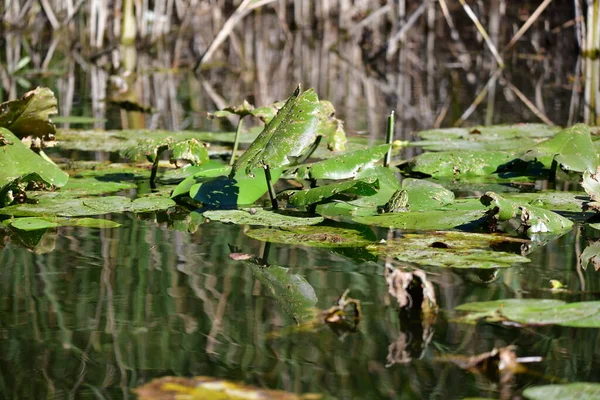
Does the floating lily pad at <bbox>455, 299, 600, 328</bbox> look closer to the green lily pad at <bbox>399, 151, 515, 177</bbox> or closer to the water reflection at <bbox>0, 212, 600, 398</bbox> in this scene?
the water reflection at <bbox>0, 212, 600, 398</bbox>

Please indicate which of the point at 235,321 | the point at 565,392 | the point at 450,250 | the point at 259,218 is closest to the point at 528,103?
the point at 259,218

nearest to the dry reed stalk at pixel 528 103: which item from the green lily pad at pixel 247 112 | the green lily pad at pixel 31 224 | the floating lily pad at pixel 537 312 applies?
the green lily pad at pixel 247 112

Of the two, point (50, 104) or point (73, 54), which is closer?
point (50, 104)

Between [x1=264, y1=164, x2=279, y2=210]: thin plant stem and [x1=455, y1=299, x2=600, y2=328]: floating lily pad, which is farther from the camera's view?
[x1=264, y1=164, x2=279, y2=210]: thin plant stem

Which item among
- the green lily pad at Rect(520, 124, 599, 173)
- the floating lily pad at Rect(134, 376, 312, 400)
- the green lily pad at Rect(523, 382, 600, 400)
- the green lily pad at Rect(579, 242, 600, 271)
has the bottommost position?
the floating lily pad at Rect(134, 376, 312, 400)

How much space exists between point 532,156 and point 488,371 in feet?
4.46

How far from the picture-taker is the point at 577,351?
1170 mm

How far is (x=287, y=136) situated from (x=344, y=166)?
316 mm

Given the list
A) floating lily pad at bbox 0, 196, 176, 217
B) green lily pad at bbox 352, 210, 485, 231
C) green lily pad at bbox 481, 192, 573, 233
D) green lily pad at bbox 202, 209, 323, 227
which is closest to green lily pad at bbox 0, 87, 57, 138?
floating lily pad at bbox 0, 196, 176, 217

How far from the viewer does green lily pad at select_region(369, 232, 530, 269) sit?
5.17 feet

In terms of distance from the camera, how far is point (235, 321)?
4.27 ft

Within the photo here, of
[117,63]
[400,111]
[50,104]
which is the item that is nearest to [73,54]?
[117,63]

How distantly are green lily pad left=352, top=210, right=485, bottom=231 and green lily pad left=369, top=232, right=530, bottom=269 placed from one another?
4 centimetres

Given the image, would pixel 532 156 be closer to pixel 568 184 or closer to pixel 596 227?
pixel 568 184
